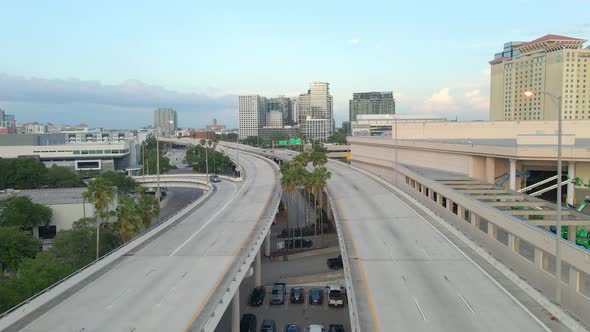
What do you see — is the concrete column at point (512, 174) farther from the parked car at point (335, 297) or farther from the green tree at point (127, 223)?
the green tree at point (127, 223)

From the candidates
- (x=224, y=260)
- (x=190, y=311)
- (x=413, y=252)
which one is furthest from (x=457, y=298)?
(x=224, y=260)

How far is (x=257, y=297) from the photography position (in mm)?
36000

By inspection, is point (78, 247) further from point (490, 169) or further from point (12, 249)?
point (490, 169)

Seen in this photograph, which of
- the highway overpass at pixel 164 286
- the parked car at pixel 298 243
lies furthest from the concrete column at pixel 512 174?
the highway overpass at pixel 164 286

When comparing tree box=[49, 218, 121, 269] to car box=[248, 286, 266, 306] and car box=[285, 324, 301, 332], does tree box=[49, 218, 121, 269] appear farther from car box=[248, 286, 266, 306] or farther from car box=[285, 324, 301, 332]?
car box=[285, 324, 301, 332]

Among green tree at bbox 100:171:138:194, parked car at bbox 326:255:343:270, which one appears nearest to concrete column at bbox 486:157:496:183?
parked car at bbox 326:255:343:270

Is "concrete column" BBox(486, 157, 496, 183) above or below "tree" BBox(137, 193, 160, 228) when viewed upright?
above

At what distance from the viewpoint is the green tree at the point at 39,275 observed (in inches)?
1143

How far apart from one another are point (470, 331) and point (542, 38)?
176107 millimetres

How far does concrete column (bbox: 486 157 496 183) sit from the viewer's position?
4850 centimetres

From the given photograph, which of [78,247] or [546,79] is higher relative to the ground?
[546,79]

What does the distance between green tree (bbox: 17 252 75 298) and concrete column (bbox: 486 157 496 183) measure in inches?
1625

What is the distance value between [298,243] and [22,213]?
33.4m

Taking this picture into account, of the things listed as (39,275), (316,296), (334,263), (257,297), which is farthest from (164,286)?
(334,263)
